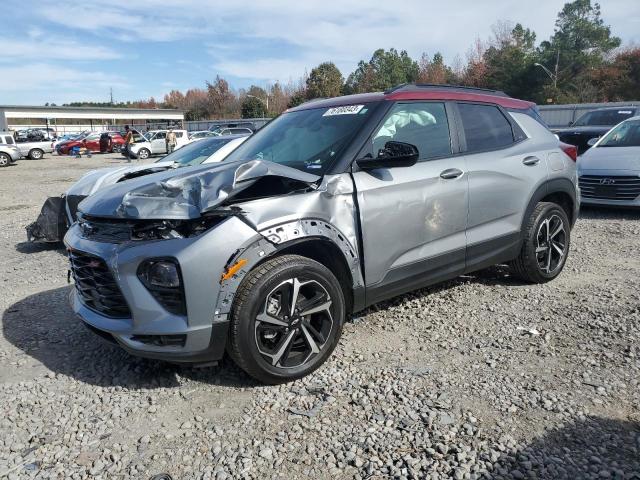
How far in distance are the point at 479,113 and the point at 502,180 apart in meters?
0.64

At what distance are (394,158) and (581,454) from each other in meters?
2.03

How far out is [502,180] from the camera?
14.4 feet

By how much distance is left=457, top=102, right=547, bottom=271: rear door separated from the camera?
13.8 ft

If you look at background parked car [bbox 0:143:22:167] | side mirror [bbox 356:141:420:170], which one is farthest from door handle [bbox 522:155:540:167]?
background parked car [bbox 0:143:22:167]

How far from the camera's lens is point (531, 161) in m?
4.67

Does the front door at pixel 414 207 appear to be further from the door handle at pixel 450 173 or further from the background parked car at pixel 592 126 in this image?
the background parked car at pixel 592 126

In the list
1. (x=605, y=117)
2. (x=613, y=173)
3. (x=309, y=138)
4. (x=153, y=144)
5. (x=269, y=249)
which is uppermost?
(x=605, y=117)

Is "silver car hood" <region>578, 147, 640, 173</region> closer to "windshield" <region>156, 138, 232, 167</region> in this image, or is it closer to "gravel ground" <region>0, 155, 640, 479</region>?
"gravel ground" <region>0, 155, 640, 479</region>

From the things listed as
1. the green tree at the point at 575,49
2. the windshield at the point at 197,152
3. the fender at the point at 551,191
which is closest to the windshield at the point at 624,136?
the fender at the point at 551,191

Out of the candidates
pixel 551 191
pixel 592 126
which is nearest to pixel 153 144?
pixel 592 126

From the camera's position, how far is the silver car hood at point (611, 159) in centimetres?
798

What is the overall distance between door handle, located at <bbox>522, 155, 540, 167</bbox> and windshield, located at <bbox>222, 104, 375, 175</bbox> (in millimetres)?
1743

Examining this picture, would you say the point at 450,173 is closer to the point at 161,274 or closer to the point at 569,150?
the point at 569,150

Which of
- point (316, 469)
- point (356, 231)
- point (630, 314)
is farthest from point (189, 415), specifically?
point (630, 314)
